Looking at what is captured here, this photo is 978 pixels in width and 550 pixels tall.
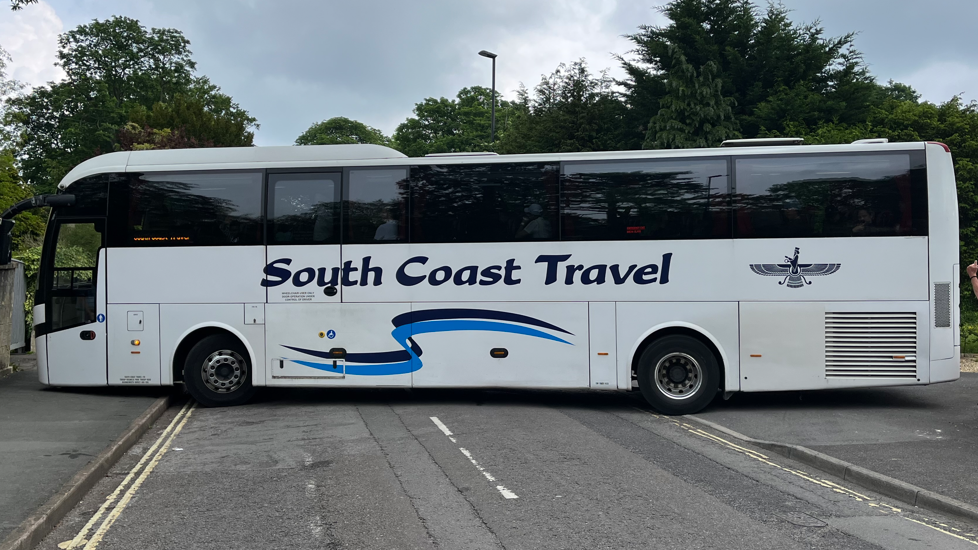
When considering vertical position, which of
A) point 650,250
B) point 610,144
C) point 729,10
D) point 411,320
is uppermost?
point 729,10

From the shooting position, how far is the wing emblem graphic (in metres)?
10.6

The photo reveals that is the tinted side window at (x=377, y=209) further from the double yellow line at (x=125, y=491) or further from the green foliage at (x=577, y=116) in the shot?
the green foliage at (x=577, y=116)

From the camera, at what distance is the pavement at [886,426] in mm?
7324

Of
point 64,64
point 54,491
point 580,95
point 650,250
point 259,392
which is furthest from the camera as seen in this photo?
point 64,64

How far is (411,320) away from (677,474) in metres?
5.04

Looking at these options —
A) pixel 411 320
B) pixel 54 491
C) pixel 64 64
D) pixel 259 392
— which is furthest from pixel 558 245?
pixel 64 64

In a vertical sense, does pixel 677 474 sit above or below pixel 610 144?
below

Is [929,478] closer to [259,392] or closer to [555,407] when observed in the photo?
[555,407]

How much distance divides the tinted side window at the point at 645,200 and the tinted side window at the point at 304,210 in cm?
332

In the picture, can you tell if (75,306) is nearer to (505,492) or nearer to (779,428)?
(505,492)

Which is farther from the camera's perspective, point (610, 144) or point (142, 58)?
point (142, 58)

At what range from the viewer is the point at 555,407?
11.5m

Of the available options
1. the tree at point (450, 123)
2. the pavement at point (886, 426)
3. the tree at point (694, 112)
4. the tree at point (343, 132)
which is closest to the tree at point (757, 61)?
the tree at point (694, 112)

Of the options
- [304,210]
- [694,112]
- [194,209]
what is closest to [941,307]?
[304,210]
